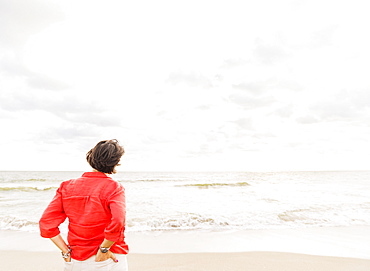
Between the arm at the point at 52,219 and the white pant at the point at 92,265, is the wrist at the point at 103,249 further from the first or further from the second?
the arm at the point at 52,219

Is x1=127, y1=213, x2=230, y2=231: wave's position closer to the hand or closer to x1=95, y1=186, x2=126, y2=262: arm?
the hand

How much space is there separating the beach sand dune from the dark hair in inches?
123

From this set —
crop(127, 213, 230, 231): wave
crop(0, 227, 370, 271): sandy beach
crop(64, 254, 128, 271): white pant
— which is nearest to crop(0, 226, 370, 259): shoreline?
crop(0, 227, 370, 271): sandy beach

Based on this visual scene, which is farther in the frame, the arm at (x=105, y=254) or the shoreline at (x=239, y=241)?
the shoreline at (x=239, y=241)

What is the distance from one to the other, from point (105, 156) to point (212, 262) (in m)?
3.60

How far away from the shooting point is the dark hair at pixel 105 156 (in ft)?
6.53

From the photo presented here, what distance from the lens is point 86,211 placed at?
6.34 feet

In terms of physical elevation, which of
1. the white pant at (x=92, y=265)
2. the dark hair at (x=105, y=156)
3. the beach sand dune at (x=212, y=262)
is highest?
the dark hair at (x=105, y=156)

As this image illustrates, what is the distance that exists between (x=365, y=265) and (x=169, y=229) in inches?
182

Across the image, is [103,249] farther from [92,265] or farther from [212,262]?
[212,262]

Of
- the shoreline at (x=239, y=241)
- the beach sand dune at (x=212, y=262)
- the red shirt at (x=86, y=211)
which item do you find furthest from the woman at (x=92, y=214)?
the shoreline at (x=239, y=241)

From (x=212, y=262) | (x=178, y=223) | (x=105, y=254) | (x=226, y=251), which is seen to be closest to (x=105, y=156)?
(x=105, y=254)

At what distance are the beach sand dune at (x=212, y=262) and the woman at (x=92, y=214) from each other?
9.06ft

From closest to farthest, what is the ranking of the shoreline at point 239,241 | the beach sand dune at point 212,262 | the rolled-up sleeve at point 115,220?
the rolled-up sleeve at point 115,220 < the beach sand dune at point 212,262 < the shoreline at point 239,241
